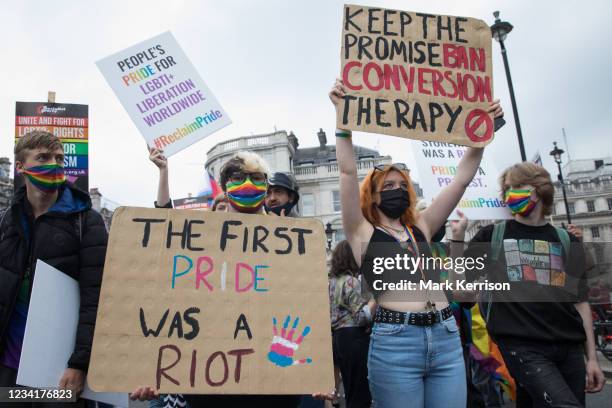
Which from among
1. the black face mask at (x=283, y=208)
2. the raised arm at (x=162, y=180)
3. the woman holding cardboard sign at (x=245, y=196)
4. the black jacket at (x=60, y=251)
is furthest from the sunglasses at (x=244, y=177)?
the black face mask at (x=283, y=208)

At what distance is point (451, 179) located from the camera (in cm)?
506

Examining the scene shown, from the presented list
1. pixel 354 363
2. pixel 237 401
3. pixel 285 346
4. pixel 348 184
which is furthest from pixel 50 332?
pixel 354 363

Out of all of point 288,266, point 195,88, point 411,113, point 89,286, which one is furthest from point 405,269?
point 195,88

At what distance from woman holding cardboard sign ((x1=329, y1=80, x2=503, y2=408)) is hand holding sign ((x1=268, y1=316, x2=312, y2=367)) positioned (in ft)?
1.69

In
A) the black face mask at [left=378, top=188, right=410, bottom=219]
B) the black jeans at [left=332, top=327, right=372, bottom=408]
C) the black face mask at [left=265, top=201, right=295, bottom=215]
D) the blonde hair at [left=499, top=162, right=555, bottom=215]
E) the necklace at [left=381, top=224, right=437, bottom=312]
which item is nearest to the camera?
the necklace at [left=381, top=224, right=437, bottom=312]

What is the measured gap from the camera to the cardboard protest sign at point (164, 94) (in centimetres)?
454

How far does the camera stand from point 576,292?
3.11 m

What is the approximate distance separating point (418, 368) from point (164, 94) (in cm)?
368

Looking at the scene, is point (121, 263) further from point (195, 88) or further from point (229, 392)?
point (195, 88)

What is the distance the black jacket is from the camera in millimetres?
2334

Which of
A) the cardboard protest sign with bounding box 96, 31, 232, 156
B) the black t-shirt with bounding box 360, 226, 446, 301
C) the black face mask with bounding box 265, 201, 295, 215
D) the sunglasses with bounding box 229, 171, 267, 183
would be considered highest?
the cardboard protest sign with bounding box 96, 31, 232, 156

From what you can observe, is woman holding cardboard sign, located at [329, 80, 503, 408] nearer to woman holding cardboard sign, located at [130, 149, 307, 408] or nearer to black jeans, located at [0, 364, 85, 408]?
woman holding cardboard sign, located at [130, 149, 307, 408]

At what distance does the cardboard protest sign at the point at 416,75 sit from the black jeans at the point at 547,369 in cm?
136

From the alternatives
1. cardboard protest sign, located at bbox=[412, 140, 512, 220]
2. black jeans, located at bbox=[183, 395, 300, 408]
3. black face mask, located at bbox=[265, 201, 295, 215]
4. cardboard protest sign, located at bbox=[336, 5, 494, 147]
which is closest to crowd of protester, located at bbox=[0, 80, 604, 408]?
black jeans, located at bbox=[183, 395, 300, 408]
